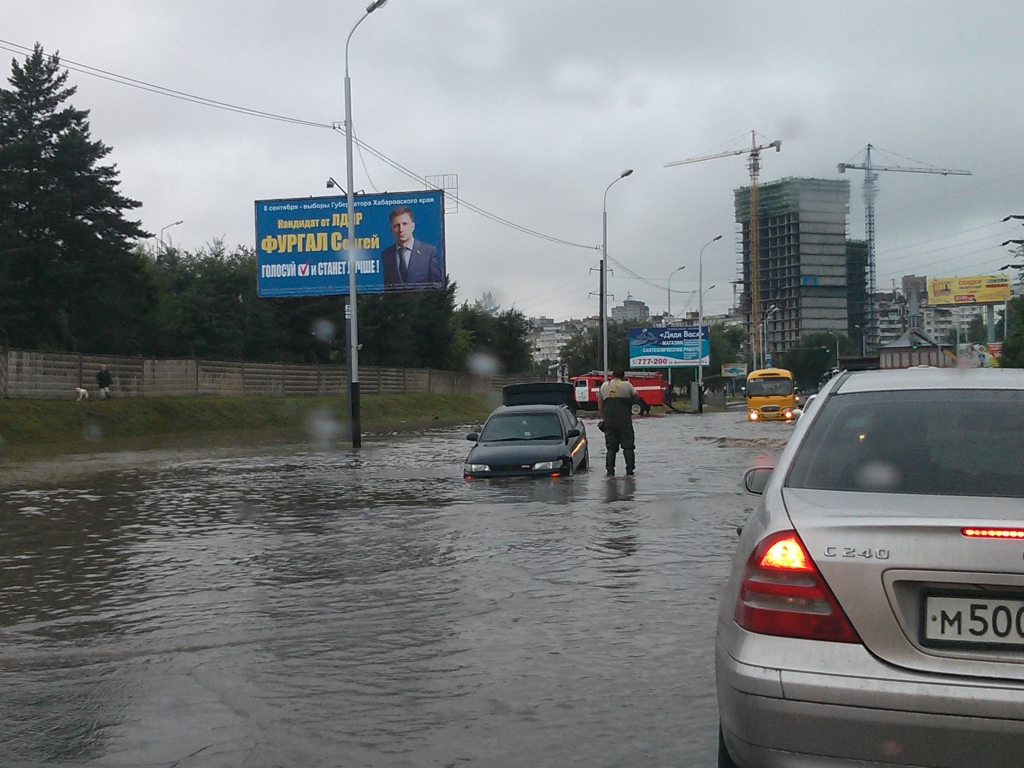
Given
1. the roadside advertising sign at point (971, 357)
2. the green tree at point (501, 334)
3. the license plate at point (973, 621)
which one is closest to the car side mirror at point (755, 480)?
the roadside advertising sign at point (971, 357)

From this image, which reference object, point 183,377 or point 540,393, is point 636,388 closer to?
point 183,377

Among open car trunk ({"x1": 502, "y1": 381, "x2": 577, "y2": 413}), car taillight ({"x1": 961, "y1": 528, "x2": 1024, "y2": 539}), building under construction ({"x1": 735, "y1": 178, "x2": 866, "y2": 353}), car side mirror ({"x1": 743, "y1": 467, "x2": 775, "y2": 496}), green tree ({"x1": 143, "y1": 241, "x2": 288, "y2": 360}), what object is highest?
building under construction ({"x1": 735, "y1": 178, "x2": 866, "y2": 353})

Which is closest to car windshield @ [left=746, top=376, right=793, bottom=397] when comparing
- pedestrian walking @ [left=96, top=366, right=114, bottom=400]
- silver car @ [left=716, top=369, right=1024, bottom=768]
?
pedestrian walking @ [left=96, top=366, right=114, bottom=400]

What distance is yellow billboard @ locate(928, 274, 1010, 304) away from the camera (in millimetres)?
133875

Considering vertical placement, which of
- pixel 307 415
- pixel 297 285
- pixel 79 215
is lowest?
pixel 307 415

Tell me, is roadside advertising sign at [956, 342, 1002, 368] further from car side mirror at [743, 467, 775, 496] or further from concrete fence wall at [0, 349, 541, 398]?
concrete fence wall at [0, 349, 541, 398]

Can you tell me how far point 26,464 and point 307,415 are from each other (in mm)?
25824

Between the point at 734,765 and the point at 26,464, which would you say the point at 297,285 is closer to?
the point at 26,464

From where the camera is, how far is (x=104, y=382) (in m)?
Result: 37.7

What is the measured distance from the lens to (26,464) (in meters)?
23.4

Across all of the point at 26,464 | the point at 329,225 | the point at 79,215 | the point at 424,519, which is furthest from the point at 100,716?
the point at 79,215

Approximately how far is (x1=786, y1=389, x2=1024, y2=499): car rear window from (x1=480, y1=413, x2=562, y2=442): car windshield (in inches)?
523

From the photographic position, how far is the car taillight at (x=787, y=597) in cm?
343

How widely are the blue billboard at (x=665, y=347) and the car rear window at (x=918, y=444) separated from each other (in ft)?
252
